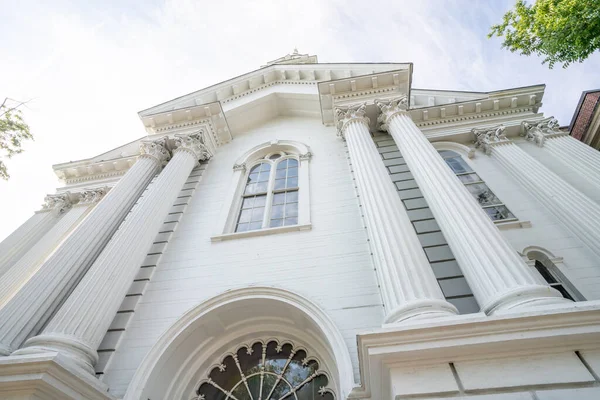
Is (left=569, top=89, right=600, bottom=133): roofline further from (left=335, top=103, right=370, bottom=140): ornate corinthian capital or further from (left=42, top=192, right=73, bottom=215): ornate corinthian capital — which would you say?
(left=42, top=192, right=73, bottom=215): ornate corinthian capital

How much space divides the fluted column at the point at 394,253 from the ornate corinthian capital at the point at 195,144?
17.1 ft

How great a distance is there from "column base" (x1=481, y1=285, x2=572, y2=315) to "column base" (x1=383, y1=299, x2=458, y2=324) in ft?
1.47

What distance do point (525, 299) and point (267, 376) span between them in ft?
13.1

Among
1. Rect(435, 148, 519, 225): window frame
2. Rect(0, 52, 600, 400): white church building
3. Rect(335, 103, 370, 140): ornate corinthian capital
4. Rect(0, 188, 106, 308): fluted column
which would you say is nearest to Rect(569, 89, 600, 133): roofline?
Rect(0, 52, 600, 400): white church building

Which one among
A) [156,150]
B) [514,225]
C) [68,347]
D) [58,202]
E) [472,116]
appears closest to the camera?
[68,347]

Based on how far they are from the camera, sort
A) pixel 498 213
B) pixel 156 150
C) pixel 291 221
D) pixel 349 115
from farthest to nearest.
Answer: pixel 156 150 < pixel 349 115 < pixel 291 221 < pixel 498 213

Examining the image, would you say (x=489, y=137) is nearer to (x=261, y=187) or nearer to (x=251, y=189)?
(x=261, y=187)

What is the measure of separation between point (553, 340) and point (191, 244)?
21.4ft

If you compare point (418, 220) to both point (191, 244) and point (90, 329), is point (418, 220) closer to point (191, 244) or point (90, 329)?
point (191, 244)

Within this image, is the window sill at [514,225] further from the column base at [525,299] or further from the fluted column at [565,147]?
the column base at [525,299]

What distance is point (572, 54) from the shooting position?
8.21m

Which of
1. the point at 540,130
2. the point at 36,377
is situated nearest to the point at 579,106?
the point at 540,130

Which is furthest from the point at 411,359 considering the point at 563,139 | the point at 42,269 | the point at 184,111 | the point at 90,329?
the point at 184,111

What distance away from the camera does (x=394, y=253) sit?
4.57 meters
